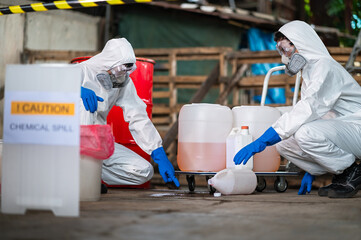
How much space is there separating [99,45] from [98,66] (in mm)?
4880

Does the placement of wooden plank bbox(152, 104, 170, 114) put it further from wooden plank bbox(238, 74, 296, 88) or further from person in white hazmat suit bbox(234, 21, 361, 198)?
person in white hazmat suit bbox(234, 21, 361, 198)

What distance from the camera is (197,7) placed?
8227 millimetres

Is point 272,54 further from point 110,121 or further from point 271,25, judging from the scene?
point 271,25

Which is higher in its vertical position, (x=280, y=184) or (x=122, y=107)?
(x=122, y=107)

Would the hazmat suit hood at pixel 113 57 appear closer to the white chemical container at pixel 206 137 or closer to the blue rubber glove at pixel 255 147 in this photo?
the white chemical container at pixel 206 137

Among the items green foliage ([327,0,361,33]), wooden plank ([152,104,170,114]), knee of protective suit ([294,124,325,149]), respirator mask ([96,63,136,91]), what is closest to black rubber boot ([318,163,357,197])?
knee of protective suit ([294,124,325,149])

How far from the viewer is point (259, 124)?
4195mm

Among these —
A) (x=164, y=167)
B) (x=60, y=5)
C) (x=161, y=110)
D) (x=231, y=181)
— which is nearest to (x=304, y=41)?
(x=231, y=181)

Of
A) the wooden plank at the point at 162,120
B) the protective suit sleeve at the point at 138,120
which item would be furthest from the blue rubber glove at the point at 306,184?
the wooden plank at the point at 162,120

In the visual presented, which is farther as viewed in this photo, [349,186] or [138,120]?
[138,120]

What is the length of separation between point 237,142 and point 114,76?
109cm

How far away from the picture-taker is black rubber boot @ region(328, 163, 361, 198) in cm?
350

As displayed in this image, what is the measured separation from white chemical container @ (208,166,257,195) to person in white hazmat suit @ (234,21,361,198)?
0.10 m

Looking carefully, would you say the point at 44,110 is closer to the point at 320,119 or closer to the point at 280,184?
the point at 320,119
